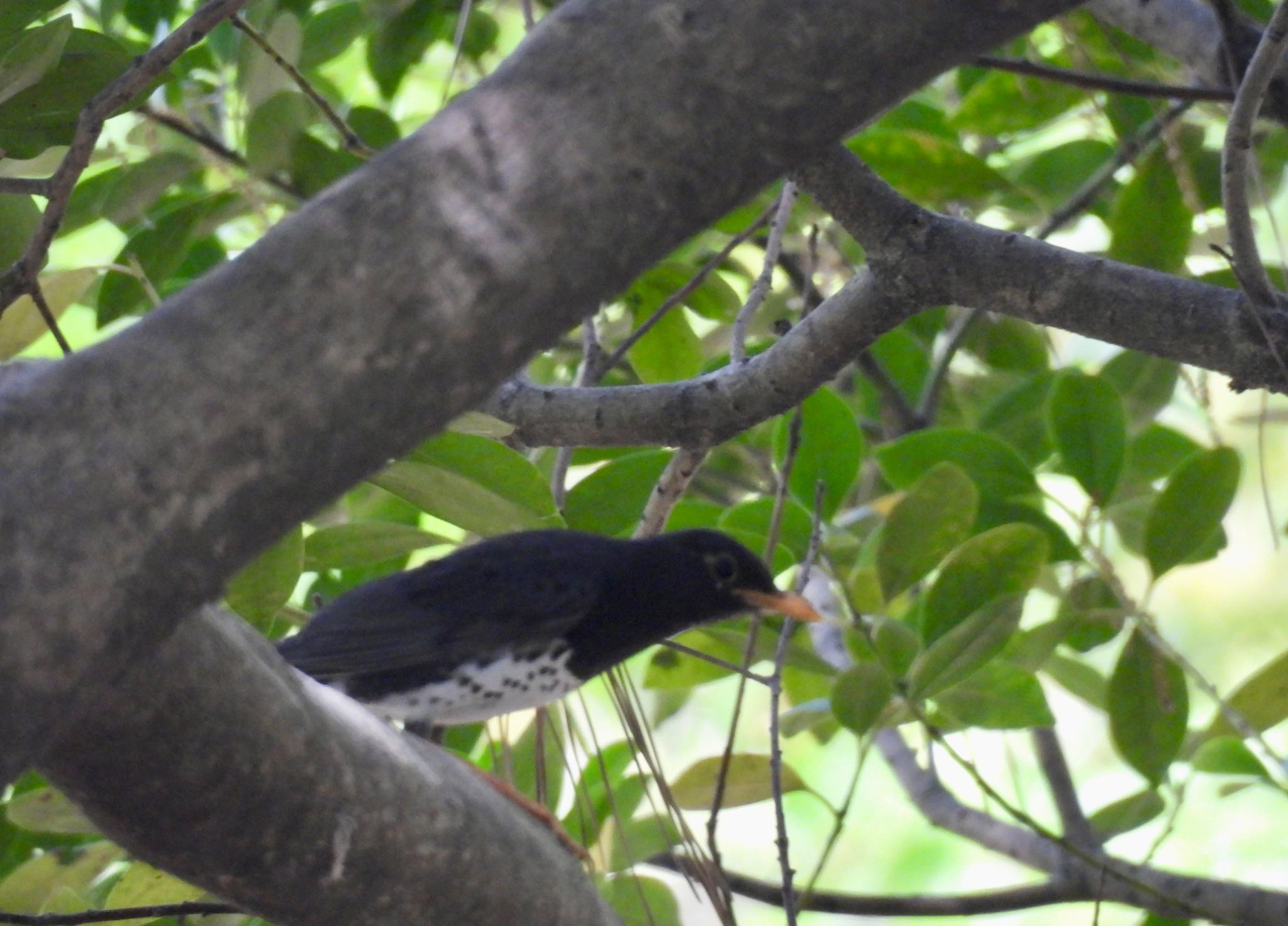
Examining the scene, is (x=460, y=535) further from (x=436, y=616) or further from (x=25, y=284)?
(x=25, y=284)

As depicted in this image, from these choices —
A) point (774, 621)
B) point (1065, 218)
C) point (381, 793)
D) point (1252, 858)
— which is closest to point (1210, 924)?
point (774, 621)

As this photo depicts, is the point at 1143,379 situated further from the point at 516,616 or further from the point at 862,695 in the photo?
the point at 516,616

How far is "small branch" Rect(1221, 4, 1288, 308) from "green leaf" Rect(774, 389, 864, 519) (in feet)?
4.03

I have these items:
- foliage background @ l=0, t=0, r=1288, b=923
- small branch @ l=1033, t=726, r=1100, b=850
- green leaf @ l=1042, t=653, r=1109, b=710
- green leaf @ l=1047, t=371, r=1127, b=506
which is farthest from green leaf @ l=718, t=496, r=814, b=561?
green leaf @ l=1042, t=653, r=1109, b=710

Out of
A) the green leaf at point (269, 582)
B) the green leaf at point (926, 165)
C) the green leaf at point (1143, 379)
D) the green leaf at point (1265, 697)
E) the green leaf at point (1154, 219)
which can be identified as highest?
the green leaf at point (926, 165)

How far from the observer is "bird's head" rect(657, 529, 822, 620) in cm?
307

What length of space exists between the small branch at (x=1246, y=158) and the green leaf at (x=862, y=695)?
42.6 inches

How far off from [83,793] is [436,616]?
1533 mm

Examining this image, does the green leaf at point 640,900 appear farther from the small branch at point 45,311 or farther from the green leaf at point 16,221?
the green leaf at point 16,221

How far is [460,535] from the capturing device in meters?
4.68

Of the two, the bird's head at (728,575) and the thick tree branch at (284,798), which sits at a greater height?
the bird's head at (728,575)

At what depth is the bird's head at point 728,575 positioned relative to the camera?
3.07 meters

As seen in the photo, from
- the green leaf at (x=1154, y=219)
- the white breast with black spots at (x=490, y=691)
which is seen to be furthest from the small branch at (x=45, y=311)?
the green leaf at (x=1154, y=219)

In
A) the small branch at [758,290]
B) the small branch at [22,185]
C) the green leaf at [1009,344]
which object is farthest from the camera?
the green leaf at [1009,344]
